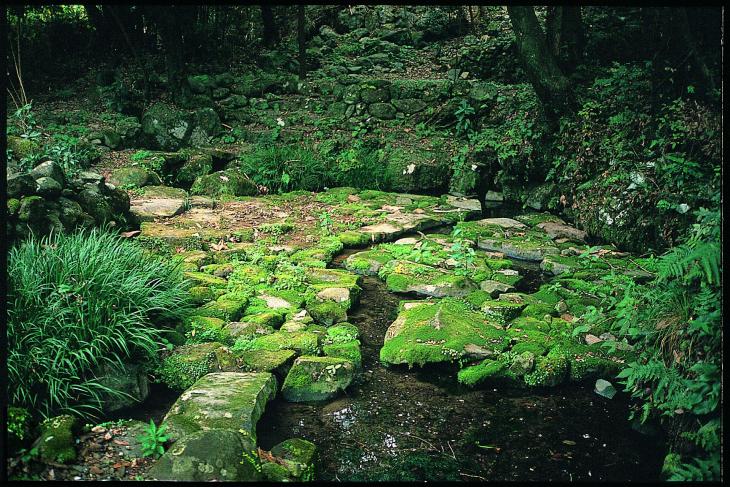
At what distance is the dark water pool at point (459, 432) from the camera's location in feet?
10.4

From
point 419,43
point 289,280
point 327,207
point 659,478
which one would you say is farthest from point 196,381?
point 419,43

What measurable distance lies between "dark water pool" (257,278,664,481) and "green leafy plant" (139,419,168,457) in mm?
550

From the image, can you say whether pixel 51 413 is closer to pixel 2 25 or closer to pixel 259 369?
pixel 259 369

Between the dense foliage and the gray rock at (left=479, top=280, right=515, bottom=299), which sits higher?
the dense foliage

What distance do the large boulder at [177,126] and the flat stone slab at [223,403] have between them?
23.6 ft

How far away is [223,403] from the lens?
3396 millimetres

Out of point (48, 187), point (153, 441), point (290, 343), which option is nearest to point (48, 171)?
point (48, 187)

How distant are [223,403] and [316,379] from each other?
68cm

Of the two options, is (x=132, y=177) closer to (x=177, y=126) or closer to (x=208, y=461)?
(x=177, y=126)

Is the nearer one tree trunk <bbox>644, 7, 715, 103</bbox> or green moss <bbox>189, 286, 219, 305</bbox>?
green moss <bbox>189, 286, 219, 305</bbox>

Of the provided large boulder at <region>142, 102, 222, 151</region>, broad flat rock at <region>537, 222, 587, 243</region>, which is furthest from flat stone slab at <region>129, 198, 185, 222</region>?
broad flat rock at <region>537, 222, 587, 243</region>

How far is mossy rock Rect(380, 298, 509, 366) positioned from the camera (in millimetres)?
4207

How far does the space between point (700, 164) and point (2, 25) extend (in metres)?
6.30

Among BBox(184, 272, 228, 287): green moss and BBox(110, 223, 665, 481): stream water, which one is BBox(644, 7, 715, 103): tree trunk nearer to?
BBox(110, 223, 665, 481): stream water
